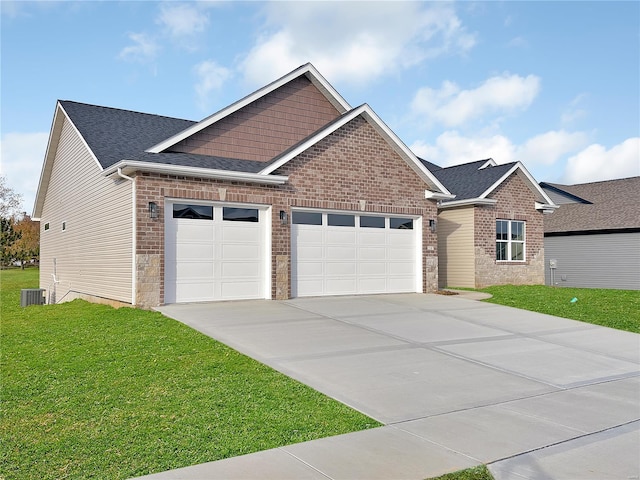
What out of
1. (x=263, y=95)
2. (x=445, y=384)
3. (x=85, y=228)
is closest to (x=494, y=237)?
(x=263, y=95)

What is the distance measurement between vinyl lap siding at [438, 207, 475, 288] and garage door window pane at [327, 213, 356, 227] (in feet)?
23.6

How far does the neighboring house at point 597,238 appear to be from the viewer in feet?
86.7

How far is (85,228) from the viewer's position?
17.6 m

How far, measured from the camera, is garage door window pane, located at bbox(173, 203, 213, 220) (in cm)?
1380

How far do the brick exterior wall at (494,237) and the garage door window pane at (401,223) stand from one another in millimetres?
4878

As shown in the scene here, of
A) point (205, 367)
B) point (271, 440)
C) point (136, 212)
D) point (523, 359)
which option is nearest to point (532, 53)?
point (523, 359)

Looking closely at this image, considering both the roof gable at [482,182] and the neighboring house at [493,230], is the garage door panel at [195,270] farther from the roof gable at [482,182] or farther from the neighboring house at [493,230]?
the roof gable at [482,182]

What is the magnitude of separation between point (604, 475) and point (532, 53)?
→ 42.1 ft

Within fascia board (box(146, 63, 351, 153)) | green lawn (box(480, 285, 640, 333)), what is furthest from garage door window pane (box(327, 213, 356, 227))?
green lawn (box(480, 285, 640, 333))

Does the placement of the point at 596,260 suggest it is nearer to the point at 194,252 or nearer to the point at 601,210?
the point at 601,210

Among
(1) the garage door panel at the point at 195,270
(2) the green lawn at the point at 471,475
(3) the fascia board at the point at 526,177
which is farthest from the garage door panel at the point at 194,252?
(3) the fascia board at the point at 526,177

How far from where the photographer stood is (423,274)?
18.2 meters

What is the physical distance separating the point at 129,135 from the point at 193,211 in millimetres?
4904

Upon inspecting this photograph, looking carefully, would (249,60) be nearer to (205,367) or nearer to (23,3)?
(23,3)
